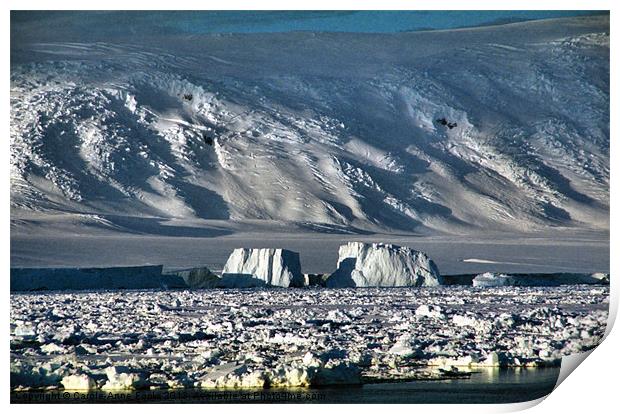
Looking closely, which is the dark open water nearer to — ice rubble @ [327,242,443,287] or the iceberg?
ice rubble @ [327,242,443,287]

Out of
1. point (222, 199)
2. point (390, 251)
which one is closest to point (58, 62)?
point (222, 199)

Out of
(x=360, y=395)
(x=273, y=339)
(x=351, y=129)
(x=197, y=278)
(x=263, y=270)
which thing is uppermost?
(x=351, y=129)

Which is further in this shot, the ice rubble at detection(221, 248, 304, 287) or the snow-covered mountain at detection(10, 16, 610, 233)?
the snow-covered mountain at detection(10, 16, 610, 233)

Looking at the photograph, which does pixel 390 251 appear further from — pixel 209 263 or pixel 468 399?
pixel 468 399

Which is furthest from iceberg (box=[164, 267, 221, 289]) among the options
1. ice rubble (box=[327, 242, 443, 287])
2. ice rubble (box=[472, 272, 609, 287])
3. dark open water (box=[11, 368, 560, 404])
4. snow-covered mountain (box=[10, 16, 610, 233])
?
dark open water (box=[11, 368, 560, 404])

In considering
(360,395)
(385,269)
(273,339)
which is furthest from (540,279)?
(360,395)

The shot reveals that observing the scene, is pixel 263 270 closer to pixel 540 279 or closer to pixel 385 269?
pixel 385 269
